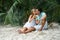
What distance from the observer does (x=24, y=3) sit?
1016cm

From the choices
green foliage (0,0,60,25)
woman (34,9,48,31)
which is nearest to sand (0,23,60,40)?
woman (34,9,48,31)

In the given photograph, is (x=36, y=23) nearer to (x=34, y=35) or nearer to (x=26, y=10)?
(x=34, y=35)

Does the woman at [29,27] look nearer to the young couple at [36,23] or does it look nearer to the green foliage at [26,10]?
the young couple at [36,23]

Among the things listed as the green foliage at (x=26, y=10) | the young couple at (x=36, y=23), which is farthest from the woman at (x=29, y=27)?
the green foliage at (x=26, y=10)

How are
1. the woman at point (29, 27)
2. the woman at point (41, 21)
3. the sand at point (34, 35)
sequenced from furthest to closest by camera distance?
the woman at point (29, 27)
the woman at point (41, 21)
the sand at point (34, 35)

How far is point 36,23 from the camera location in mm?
8711

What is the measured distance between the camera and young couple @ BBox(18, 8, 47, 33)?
332 inches

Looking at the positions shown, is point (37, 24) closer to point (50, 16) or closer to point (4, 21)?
point (50, 16)

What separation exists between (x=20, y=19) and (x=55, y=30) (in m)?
1.92

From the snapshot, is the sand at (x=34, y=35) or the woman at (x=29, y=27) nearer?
the sand at (x=34, y=35)

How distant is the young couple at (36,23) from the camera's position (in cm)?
844

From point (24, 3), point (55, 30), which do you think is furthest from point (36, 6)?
point (55, 30)

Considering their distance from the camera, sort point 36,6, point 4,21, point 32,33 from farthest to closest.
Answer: point 4,21, point 36,6, point 32,33

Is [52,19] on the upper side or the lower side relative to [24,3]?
lower
